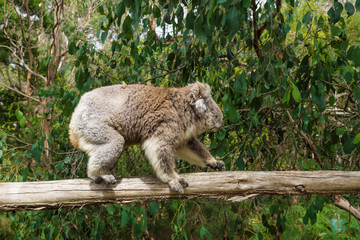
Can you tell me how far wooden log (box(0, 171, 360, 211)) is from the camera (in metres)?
2.40

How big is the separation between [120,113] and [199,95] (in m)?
0.74

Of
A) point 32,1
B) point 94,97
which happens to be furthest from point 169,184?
point 32,1

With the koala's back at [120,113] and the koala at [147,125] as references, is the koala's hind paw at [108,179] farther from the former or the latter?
the koala's back at [120,113]

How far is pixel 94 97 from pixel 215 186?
1264 mm

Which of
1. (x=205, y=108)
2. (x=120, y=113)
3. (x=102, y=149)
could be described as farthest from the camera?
(x=205, y=108)

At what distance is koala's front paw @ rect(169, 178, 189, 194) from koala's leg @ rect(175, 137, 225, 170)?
0.63 metres

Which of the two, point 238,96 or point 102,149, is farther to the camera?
point 238,96

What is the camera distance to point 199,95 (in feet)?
9.97

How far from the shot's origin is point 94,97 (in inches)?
111

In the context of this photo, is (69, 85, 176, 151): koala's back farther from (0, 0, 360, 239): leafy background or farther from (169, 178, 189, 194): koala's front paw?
(169, 178, 189, 194): koala's front paw

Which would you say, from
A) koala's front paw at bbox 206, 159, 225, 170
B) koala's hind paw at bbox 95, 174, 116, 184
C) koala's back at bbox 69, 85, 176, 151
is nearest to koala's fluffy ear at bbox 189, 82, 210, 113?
koala's back at bbox 69, 85, 176, 151

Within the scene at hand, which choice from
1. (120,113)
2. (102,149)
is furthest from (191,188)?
(120,113)

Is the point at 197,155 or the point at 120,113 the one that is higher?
the point at 120,113

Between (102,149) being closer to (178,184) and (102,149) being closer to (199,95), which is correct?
(178,184)
